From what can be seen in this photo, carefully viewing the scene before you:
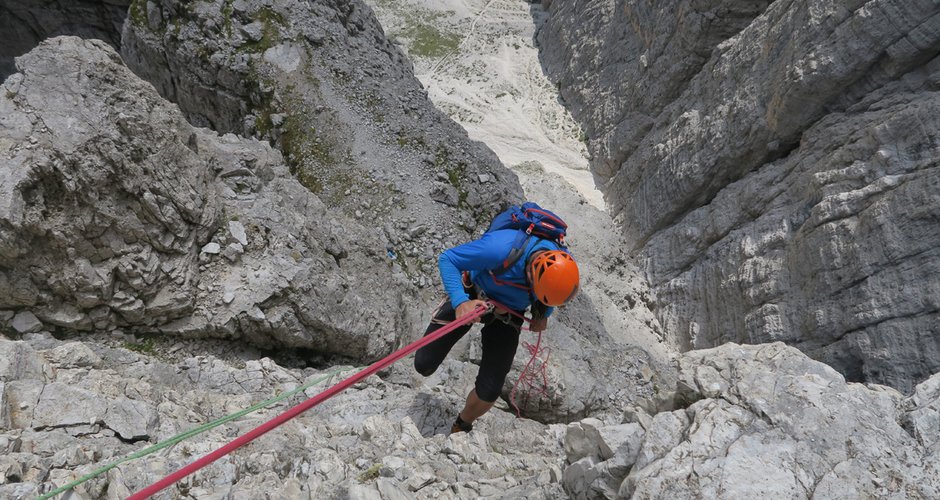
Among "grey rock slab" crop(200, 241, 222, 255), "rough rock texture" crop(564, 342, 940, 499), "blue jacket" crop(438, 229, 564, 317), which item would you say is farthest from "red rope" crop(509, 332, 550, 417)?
"grey rock slab" crop(200, 241, 222, 255)

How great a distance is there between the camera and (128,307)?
7598 millimetres

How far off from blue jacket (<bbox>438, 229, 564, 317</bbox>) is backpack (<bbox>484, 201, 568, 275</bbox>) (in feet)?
0.18

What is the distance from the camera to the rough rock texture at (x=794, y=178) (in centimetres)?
1144

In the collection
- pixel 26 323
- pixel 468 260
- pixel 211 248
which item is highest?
pixel 468 260

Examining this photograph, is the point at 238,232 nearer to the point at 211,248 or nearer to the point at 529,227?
the point at 211,248

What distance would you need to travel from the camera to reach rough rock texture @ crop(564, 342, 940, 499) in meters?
3.62

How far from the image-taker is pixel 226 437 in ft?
18.9

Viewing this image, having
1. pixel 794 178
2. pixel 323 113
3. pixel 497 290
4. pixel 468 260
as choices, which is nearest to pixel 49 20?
pixel 323 113

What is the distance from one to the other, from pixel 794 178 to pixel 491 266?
13102 mm

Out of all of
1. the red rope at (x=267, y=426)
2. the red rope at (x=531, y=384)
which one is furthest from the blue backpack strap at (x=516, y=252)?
the red rope at (x=531, y=384)

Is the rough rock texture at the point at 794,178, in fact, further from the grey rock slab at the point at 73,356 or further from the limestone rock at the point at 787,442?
the grey rock slab at the point at 73,356

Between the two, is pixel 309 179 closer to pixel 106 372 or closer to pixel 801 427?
pixel 106 372

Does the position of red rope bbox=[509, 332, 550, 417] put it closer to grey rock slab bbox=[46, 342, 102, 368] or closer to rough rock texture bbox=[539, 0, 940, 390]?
grey rock slab bbox=[46, 342, 102, 368]

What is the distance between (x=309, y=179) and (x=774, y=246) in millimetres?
14000
